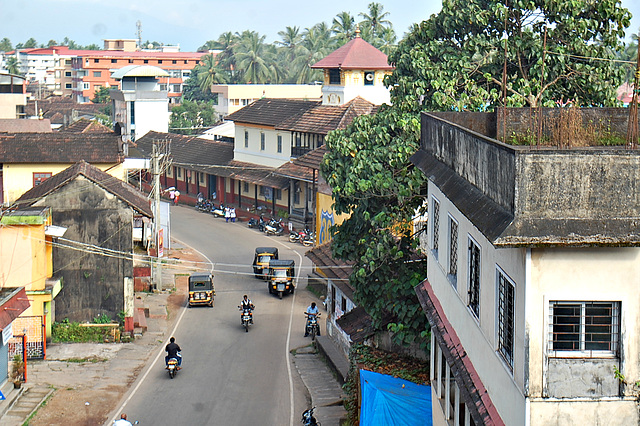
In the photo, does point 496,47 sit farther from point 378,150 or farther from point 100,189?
point 100,189

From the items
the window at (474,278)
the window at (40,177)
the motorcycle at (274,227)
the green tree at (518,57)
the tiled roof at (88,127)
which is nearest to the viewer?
the window at (474,278)

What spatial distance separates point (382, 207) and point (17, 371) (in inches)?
464

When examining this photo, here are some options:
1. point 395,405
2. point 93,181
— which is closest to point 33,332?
point 93,181

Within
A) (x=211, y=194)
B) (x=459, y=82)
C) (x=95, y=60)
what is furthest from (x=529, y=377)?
(x=95, y=60)

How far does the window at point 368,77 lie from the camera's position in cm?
5616

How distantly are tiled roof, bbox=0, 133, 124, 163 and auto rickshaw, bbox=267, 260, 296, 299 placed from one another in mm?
8530

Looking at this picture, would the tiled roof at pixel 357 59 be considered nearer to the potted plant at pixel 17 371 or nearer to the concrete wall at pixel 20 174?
the concrete wall at pixel 20 174

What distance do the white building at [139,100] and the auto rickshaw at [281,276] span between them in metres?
43.1

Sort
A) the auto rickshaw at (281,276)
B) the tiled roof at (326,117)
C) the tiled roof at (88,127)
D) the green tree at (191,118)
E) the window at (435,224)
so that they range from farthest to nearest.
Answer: the green tree at (191,118) → the tiled roof at (88,127) → the tiled roof at (326,117) → the auto rickshaw at (281,276) → the window at (435,224)

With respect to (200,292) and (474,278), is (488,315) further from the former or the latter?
(200,292)

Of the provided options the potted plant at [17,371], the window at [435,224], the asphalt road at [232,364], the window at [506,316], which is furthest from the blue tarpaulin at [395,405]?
the potted plant at [17,371]

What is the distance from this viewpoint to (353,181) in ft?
72.8

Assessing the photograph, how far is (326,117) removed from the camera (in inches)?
2124

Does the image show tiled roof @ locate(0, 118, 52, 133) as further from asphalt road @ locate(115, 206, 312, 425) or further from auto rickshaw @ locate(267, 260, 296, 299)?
auto rickshaw @ locate(267, 260, 296, 299)
